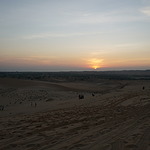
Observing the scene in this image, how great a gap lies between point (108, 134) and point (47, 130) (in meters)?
2.22

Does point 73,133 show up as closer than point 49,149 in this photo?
No

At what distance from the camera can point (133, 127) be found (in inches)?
287

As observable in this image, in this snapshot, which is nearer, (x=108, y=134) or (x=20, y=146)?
(x=20, y=146)

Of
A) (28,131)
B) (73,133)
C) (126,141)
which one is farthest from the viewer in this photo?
(28,131)

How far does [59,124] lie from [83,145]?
2966 millimetres

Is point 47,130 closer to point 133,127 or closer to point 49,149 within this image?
point 49,149

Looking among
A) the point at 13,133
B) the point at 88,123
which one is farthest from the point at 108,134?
the point at 13,133

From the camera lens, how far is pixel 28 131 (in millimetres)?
7355

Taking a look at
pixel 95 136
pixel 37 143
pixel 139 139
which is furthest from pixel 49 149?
pixel 139 139

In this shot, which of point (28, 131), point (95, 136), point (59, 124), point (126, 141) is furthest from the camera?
point (59, 124)

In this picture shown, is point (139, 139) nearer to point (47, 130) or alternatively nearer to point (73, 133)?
point (73, 133)

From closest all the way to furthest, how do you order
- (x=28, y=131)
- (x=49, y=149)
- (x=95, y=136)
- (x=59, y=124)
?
(x=49, y=149)
(x=95, y=136)
(x=28, y=131)
(x=59, y=124)

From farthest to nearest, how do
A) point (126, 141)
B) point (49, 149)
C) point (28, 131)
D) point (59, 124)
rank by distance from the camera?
point (59, 124)
point (28, 131)
point (126, 141)
point (49, 149)

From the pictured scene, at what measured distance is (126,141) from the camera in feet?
18.6
